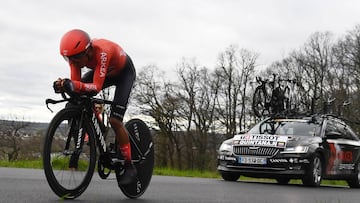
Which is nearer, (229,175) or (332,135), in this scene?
(229,175)

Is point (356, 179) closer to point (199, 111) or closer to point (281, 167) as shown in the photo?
point (281, 167)

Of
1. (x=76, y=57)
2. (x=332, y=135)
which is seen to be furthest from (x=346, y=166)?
(x=76, y=57)

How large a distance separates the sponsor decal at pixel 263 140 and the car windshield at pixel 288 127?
1.73 ft

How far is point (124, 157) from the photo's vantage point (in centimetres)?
623

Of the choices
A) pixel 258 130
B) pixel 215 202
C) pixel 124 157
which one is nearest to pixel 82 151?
pixel 124 157

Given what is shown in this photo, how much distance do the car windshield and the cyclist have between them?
6461 millimetres

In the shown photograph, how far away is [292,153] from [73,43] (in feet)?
22.5

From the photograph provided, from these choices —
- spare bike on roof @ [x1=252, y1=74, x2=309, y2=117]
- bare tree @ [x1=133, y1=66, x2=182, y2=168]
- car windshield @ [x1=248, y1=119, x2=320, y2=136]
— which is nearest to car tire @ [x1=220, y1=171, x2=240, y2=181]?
car windshield @ [x1=248, y1=119, x2=320, y2=136]

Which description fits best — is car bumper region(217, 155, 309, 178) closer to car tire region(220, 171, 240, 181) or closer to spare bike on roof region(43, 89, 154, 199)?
car tire region(220, 171, 240, 181)

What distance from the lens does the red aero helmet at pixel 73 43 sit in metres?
5.41

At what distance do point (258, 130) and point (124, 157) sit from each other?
21.9 ft

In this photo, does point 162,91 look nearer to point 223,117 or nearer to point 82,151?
point 223,117

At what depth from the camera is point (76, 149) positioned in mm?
5555

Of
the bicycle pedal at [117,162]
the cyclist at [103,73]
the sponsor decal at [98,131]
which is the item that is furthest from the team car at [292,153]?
the sponsor decal at [98,131]
